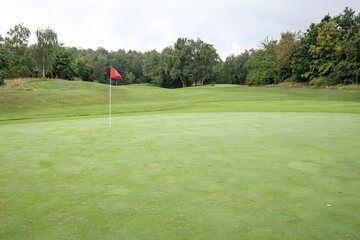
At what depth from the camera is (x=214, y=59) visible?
8494cm

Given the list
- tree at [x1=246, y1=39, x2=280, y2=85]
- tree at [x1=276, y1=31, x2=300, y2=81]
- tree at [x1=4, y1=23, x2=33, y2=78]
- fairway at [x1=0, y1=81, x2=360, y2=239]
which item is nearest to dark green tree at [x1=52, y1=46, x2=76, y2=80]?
tree at [x1=4, y1=23, x2=33, y2=78]

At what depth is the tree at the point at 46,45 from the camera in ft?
177

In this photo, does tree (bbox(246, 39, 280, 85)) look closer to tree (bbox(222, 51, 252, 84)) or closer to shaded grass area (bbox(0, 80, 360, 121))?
tree (bbox(222, 51, 252, 84))

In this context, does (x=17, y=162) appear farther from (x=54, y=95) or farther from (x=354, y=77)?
(x=354, y=77)

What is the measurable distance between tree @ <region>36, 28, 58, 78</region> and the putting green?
167ft

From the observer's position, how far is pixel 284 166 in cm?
607

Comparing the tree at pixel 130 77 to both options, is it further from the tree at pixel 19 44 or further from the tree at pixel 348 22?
the tree at pixel 348 22

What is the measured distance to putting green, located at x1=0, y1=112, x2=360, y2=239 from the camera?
3.47m

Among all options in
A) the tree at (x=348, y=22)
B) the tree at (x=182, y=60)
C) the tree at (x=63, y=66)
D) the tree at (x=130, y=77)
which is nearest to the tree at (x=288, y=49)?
the tree at (x=348, y=22)

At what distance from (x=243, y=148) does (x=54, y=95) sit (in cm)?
3283

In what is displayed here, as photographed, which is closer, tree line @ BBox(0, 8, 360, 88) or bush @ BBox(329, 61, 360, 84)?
bush @ BBox(329, 61, 360, 84)

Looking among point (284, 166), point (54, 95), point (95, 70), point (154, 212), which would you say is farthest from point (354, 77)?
point (95, 70)

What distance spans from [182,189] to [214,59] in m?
82.5

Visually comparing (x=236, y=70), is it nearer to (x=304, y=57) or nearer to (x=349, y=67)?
(x=304, y=57)
